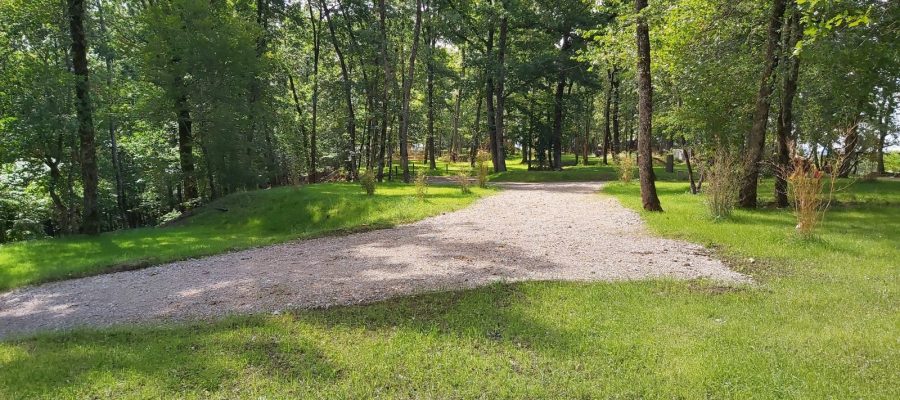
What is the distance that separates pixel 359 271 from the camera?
7594mm

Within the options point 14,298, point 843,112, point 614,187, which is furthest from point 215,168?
point 843,112

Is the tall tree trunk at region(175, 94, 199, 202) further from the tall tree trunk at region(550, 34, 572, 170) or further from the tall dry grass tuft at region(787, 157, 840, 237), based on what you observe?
the tall dry grass tuft at region(787, 157, 840, 237)

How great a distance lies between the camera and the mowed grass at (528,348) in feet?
12.3

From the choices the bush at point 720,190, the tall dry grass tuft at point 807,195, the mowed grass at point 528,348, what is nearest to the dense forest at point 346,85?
the tall dry grass tuft at point 807,195

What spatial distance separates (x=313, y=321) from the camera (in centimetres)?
525

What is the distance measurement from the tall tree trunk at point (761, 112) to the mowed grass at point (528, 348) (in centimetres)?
616

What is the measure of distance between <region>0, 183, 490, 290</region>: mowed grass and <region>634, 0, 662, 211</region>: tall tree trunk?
515cm

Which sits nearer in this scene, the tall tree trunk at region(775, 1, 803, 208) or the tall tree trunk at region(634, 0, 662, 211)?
the tall tree trunk at region(775, 1, 803, 208)

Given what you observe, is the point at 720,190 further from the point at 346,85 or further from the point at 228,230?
the point at 346,85

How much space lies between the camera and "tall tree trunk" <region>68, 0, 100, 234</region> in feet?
42.9

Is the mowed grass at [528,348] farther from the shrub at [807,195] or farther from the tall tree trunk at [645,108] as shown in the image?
Answer: the tall tree trunk at [645,108]

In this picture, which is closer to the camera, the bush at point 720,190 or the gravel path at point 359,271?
the gravel path at point 359,271

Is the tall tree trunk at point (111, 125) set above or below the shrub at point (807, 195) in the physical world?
above

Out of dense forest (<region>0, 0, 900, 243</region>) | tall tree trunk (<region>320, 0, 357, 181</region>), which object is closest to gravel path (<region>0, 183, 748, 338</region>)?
dense forest (<region>0, 0, 900, 243</region>)
